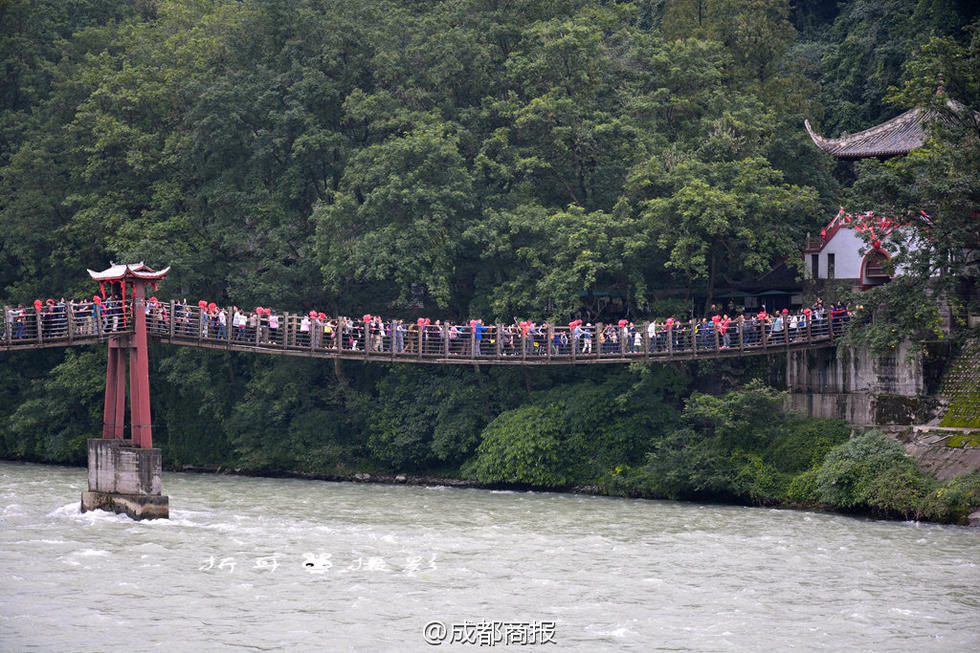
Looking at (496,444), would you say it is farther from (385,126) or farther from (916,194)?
(916,194)

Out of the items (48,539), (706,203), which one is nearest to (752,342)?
(706,203)

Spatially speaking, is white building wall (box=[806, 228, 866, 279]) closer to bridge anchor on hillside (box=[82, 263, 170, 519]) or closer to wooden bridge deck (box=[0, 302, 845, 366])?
wooden bridge deck (box=[0, 302, 845, 366])

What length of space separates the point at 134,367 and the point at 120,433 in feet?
5.71

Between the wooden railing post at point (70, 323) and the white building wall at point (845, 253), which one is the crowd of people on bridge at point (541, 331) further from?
the white building wall at point (845, 253)

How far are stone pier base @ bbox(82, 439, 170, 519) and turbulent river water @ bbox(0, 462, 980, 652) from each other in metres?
0.51

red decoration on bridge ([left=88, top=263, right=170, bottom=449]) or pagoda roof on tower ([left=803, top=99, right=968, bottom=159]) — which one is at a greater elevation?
pagoda roof on tower ([left=803, top=99, right=968, bottom=159])

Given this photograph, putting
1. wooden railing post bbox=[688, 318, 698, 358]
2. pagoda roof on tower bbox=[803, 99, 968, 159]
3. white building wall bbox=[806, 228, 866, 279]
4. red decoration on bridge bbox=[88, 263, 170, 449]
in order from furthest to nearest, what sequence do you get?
1. white building wall bbox=[806, 228, 866, 279]
2. pagoda roof on tower bbox=[803, 99, 968, 159]
3. wooden railing post bbox=[688, 318, 698, 358]
4. red decoration on bridge bbox=[88, 263, 170, 449]

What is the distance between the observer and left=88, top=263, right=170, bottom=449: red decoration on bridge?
3356cm

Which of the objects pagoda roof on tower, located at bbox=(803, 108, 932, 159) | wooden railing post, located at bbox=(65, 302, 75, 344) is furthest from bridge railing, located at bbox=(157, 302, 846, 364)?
pagoda roof on tower, located at bbox=(803, 108, 932, 159)

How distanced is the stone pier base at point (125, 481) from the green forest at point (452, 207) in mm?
11355

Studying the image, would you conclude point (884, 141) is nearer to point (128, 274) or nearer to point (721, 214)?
point (721, 214)

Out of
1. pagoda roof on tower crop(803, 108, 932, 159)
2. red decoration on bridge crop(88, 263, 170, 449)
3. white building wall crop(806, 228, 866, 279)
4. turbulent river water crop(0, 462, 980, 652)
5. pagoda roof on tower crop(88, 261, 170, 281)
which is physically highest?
pagoda roof on tower crop(803, 108, 932, 159)

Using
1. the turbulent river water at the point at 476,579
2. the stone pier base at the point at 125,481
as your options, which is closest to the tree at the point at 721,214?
the turbulent river water at the point at 476,579

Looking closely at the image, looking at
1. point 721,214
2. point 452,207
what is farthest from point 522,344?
point 721,214
